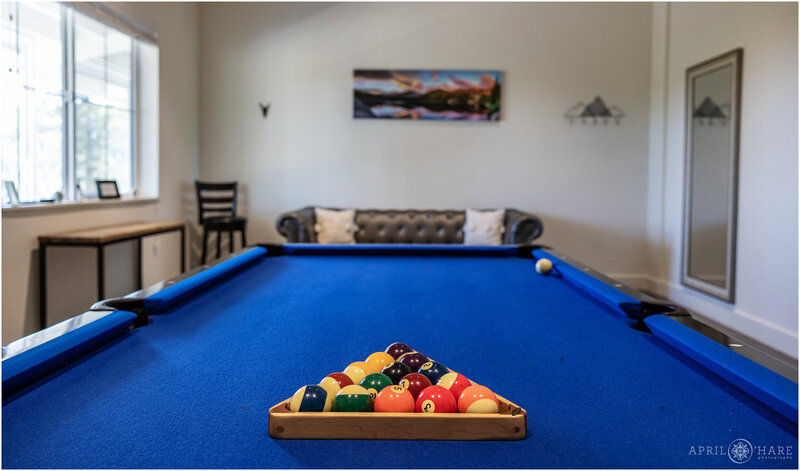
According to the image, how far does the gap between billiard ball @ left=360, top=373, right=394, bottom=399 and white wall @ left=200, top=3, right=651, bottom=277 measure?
477 centimetres

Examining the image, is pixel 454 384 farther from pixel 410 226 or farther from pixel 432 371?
pixel 410 226

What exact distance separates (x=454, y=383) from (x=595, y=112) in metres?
5.20

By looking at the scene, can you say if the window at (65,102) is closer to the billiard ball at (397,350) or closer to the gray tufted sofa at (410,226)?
the gray tufted sofa at (410,226)

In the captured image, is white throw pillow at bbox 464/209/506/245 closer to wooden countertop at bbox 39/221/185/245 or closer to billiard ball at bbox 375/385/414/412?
wooden countertop at bbox 39/221/185/245

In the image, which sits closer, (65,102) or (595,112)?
(65,102)

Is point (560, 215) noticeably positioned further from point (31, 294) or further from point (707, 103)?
point (31, 294)

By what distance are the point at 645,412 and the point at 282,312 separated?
3.78ft

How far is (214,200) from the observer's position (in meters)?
5.48

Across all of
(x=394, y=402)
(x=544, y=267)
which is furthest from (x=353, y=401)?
(x=544, y=267)

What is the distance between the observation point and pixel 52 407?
1044 millimetres

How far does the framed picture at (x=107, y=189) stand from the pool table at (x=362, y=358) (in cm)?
260

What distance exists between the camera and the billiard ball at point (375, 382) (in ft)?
3.42

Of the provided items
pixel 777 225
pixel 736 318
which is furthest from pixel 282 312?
pixel 736 318

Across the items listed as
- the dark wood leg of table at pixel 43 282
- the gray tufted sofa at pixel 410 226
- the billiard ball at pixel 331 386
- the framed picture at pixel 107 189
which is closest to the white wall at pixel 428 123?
the gray tufted sofa at pixel 410 226
